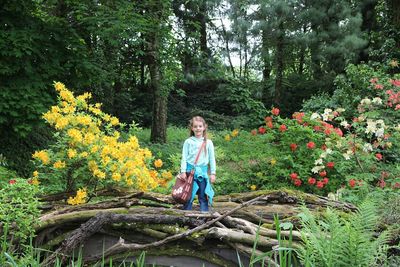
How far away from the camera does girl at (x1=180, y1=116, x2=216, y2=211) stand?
15.9ft

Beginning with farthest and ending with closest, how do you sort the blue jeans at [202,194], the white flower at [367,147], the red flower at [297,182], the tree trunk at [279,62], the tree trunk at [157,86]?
1. the tree trunk at [279,62]
2. the tree trunk at [157,86]
3. the red flower at [297,182]
4. the white flower at [367,147]
5. the blue jeans at [202,194]

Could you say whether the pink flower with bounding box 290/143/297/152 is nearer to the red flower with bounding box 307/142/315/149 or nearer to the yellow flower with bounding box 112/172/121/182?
the red flower with bounding box 307/142/315/149

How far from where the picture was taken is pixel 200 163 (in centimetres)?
487

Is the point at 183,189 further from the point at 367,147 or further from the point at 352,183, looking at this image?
the point at 367,147

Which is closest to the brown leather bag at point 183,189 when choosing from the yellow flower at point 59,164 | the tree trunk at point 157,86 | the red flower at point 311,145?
the yellow flower at point 59,164

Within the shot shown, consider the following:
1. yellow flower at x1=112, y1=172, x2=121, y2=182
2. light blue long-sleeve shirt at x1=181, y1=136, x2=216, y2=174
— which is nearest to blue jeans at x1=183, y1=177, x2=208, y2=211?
light blue long-sleeve shirt at x1=181, y1=136, x2=216, y2=174

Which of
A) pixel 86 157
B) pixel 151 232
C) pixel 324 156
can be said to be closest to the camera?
pixel 151 232

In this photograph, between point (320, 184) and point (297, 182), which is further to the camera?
point (297, 182)

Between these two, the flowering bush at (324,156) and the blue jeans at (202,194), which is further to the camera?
the flowering bush at (324,156)

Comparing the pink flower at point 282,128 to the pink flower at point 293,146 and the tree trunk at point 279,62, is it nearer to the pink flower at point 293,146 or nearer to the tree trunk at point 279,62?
the pink flower at point 293,146

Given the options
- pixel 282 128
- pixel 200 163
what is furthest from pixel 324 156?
pixel 200 163

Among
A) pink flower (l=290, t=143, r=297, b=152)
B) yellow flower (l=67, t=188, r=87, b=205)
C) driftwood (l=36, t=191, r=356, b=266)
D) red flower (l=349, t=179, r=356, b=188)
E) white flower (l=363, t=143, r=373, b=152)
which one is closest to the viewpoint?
driftwood (l=36, t=191, r=356, b=266)

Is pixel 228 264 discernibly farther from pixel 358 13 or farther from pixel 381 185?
pixel 358 13

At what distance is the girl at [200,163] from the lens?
4.84 metres
